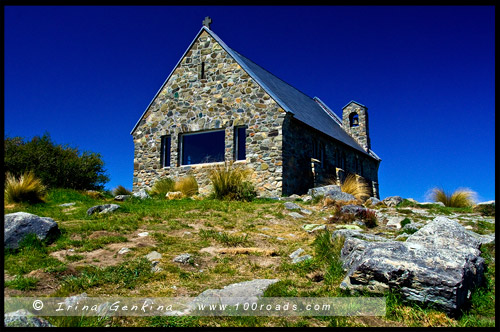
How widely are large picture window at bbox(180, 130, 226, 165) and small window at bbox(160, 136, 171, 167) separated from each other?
83 cm

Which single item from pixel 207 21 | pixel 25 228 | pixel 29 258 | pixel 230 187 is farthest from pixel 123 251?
pixel 207 21

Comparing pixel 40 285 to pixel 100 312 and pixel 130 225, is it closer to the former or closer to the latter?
pixel 100 312

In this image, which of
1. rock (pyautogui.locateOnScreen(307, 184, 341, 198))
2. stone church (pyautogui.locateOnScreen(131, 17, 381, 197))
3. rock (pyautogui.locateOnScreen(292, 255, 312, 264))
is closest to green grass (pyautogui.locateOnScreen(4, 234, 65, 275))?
rock (pyautogui.locateOnScreen(292, 255, 312, 264))

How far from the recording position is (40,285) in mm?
4984

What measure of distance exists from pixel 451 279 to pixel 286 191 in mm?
10934

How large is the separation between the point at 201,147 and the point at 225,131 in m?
3.78

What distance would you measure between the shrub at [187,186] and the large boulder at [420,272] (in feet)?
35.6

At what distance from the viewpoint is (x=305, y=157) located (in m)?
16.9

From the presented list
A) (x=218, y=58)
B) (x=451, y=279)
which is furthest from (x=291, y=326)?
(x=218, y=58)

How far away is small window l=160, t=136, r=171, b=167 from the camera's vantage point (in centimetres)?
1823

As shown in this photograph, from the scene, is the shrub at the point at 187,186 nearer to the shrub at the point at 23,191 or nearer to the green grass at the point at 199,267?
the shrub at the point at 23,191

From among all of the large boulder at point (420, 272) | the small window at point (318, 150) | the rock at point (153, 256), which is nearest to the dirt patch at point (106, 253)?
the rock at point (153, 256)

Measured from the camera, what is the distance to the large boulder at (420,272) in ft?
13.7

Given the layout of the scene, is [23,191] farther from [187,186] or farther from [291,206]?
[291,206]
